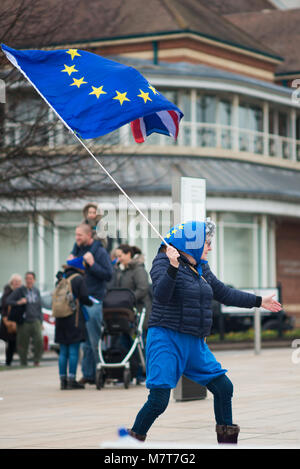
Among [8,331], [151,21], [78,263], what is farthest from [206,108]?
Result: [78,263]

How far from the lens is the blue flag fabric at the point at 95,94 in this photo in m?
9.09

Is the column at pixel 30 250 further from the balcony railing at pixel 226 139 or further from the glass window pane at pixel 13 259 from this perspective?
the balcony railing at pixel 226 139

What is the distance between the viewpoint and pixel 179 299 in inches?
287

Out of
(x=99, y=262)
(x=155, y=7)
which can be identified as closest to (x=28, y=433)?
(x=99, y=262)

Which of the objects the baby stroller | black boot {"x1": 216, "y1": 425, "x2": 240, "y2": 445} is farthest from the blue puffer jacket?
the baby stroller

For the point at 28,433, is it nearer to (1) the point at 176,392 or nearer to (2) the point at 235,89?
(1) the point at 176,392

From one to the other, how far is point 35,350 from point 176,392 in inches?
294

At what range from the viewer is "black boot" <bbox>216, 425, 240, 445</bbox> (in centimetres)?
724

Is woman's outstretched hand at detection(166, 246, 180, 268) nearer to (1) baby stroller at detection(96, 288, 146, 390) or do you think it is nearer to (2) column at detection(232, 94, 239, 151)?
(1) baby stroller at detection(96, 288, 146, 390)

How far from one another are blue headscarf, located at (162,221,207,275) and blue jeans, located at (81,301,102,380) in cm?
639

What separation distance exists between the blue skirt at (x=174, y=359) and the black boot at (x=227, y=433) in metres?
0.34

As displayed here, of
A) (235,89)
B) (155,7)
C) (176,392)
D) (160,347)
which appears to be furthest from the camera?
(155,7)

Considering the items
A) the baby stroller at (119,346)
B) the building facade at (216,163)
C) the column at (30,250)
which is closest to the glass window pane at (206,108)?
the building facade at (216,163)

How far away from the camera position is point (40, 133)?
20.0 meters
